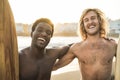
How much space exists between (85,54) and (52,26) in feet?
1.93

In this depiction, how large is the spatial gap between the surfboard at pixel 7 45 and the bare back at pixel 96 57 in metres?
0.91

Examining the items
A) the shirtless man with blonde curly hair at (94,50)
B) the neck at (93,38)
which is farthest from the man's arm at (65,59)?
the neck at (93,38)

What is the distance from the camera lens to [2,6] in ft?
7.98

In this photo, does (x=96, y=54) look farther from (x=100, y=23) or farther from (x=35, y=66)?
(x=35, y=66)

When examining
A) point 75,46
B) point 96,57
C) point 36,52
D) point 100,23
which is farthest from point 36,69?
point 100,23

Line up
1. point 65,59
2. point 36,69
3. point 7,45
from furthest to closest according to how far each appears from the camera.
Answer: point 65,59 → point 36,69 → point 7,45

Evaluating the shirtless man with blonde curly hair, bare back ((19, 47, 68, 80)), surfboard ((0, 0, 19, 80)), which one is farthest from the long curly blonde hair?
surfboard ((0, 0, 19, 80))

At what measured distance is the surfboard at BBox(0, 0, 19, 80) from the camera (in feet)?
7.91

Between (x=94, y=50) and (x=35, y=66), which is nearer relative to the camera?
(x=35, y=66)

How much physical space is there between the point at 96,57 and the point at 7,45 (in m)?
1.17

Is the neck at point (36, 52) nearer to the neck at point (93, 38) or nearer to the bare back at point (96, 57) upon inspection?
the bare back at point (96, 57)

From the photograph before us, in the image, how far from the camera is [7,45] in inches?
96.3

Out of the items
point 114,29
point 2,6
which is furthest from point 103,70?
point 114,29

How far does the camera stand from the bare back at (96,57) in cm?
308
